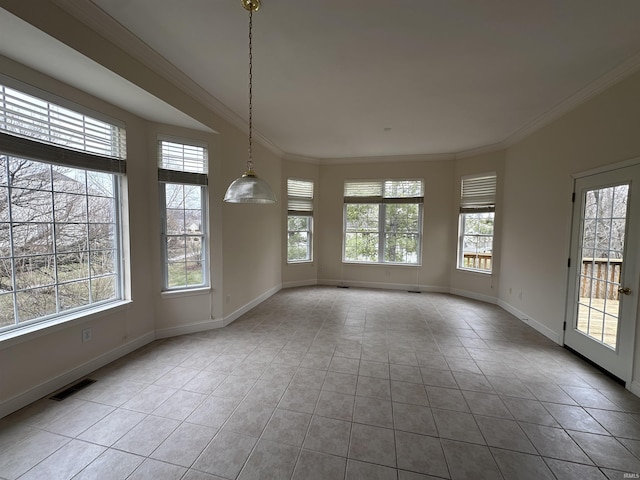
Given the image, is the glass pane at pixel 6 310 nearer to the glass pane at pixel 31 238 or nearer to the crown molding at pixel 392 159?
the glass pane at pixel 31 238

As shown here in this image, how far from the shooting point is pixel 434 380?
8.76ft

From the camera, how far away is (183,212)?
3604 millimetres

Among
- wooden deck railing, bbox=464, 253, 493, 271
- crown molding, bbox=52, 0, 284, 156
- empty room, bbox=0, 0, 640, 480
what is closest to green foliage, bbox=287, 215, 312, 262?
empty room, bbox=0, 0, 640, 480

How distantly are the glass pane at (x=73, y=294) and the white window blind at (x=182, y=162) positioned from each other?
1.42 meters

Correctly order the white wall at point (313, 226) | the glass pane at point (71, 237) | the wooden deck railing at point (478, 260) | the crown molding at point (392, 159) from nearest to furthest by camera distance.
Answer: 1. the glass pane at point (71, 237)
2. the wooden deck railing at point (478, 260)
3. the crown molding at point (392, 159)
4. the white wall at point (313, 226)

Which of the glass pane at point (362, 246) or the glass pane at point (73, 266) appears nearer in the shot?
the glass pane at point (73, 266)

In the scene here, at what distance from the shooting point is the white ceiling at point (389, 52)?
1951mm

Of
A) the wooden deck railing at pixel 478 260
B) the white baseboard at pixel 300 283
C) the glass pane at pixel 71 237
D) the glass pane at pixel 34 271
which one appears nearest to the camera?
the glass pane at pixel 34 271

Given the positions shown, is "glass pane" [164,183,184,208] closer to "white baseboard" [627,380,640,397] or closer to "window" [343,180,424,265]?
"window" [343,180,424,265]

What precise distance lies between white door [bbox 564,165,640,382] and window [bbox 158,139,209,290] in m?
4.59

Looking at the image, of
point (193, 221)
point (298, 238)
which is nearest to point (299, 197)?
point (298, 238)

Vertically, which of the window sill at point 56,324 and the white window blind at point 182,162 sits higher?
the white window blind at point 182,162

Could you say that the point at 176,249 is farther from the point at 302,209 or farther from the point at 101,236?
the point at 302,209

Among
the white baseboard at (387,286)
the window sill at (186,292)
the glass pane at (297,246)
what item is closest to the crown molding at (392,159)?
the glass pane at (297,246)
